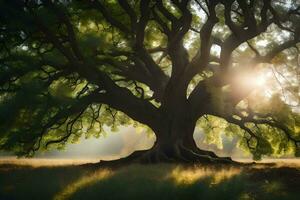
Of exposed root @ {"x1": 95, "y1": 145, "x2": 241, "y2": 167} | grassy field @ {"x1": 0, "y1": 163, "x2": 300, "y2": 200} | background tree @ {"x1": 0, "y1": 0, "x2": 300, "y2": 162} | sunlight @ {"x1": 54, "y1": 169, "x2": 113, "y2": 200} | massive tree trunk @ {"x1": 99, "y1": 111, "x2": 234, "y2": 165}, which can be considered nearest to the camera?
grassy field @ {"x1": 0, "y1": 163, "x2": 300, "y2": 200}

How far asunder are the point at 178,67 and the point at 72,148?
81607mm

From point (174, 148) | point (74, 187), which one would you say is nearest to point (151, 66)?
point (174, 148)

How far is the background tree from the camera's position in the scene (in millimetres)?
20578

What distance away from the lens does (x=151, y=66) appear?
28.0m

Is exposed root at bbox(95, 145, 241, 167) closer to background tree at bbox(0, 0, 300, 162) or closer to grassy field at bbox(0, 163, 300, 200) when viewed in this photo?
background tree at bbox(0, 0, 300, 162)

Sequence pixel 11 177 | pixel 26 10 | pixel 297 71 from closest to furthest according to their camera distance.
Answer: pixel 11 177 < pixel 26 10 < pixel 297 71

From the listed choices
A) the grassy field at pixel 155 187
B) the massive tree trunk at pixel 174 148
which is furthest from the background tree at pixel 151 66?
the grassy field at pixel 155 187

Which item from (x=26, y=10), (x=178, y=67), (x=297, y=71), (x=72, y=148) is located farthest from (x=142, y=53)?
(x=72, y=148)

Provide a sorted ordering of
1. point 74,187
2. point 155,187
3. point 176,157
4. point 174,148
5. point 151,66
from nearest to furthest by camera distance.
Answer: point 155,187 → point 74,187 → point 176,157 → point 174,148 → point 151,66

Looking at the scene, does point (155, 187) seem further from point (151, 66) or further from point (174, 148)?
point (151, 66)

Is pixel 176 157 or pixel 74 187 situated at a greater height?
pixel 176 157

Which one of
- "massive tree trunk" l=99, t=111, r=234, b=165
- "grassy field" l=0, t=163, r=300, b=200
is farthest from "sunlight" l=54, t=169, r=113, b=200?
"massive tree trunk" l=99, t=111, r=234, b=165

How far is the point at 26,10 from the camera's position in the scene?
2106 cm

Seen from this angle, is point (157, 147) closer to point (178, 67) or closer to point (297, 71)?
point (178, 67)
